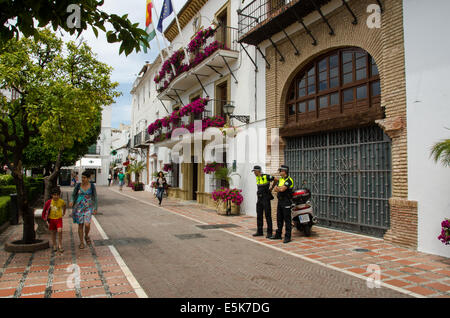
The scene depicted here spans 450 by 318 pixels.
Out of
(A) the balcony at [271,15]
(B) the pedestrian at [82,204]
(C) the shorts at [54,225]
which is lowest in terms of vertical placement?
(C) the shorts at [54,225]

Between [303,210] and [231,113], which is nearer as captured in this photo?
[303,210]

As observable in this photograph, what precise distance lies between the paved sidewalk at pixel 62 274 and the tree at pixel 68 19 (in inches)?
124

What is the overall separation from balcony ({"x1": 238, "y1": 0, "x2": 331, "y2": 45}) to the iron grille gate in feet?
11.8

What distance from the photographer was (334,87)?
30.2 ft

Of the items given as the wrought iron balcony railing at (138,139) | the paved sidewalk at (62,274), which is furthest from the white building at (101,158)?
→ the paved sidewalk at (62,274)

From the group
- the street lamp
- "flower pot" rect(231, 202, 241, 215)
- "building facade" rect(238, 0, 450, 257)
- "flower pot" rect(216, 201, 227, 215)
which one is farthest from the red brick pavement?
the street lamp

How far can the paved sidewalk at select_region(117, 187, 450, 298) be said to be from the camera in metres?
4.70

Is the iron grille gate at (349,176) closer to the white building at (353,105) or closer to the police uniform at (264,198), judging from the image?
the white building at (353,105)

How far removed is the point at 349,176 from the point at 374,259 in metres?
2.91

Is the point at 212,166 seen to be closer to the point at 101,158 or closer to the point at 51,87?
the point at 51,87

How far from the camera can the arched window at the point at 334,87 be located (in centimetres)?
823

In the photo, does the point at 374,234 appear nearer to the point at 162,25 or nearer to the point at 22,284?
the point at 22,284

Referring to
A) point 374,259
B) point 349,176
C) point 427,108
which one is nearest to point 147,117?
point 349,176

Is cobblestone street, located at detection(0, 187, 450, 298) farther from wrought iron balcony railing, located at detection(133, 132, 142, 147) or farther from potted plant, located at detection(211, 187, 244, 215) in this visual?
wrought iron balcony railing, located at detection(133, 132, 142, 147)
